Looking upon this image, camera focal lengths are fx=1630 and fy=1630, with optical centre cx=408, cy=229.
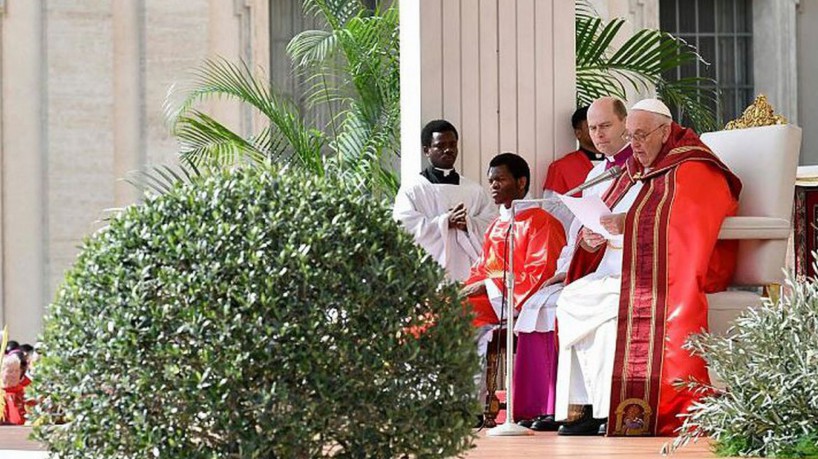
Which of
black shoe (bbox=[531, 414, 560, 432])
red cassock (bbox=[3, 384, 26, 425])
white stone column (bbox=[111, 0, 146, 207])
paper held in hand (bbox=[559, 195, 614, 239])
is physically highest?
white stone column (bbox=[111, 0, 146, 207])

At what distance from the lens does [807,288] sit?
6.18m

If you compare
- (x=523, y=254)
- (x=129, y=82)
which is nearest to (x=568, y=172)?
(x=523, y=254)

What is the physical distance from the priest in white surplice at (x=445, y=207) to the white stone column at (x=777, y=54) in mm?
8864

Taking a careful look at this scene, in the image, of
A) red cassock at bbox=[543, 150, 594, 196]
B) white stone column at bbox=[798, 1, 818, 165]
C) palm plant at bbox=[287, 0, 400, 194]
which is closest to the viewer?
red cassock at bbox=[543, 150, 594, 196]

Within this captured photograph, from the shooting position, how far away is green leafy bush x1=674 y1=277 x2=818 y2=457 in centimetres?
604

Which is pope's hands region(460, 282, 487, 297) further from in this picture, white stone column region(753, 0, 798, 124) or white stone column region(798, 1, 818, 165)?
white stone column region(798, 1, 818, 165)

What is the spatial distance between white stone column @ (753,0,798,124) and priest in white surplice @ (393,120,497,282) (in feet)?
29.1

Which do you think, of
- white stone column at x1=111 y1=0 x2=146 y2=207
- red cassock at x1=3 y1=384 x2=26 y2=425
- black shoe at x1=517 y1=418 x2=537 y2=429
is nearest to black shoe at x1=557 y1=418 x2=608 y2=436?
black shoe at x1=517 y1=418 x2=537 y2=429

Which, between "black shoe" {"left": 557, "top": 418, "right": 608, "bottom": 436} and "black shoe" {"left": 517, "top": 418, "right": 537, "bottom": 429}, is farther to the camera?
"black shoe" {"left": 517, "top": 418, "right": 537, "bottom": 429}

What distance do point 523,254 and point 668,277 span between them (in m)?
1.11

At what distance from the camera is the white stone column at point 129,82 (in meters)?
16.4

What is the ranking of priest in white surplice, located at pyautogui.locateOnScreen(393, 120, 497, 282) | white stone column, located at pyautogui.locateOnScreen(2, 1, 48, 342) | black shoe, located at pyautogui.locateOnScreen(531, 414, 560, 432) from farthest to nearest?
white stone column, located at pyautogui.locateOnScreen(2, 1, 48, 342)
priest in white surplice, located at pyautogui.locateOnScreen(393, 120, 497, 282)
black shoe, located at pyautogui.locateOnScreen(531, 414, 560, 432)

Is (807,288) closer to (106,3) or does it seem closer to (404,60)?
(404,60)

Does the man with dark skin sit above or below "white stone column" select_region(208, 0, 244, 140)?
below
